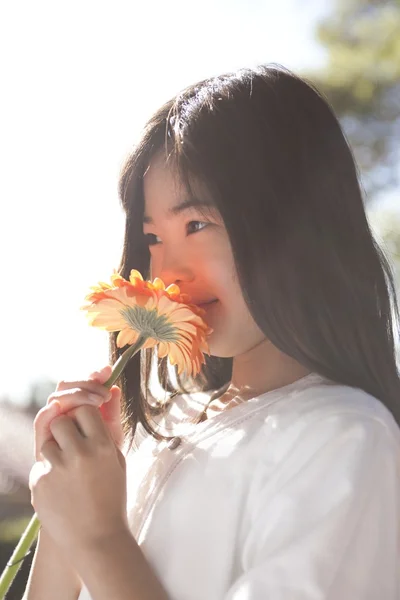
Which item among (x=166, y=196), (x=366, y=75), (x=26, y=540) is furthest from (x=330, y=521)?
(x=366, y=75)

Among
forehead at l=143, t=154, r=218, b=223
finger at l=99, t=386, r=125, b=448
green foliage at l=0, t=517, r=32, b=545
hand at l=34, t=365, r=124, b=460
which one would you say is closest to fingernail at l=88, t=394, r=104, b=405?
hand at l=34, t=365, r=124, b=460

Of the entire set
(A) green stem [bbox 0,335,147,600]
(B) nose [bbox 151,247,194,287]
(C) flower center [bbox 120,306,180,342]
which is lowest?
(A) green stem [bbox 0,335,147,600]

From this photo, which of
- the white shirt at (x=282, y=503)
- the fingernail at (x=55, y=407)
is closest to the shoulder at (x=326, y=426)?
the white shirt at (x=282, y=503)

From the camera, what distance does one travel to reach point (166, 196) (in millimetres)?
932

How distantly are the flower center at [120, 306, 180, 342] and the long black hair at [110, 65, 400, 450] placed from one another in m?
0.11

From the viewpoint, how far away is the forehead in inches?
35.4

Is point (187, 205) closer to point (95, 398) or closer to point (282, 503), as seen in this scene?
point (95, 398)

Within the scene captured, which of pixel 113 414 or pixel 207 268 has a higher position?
pixel 207 268

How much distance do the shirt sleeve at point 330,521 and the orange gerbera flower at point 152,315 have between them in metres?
0.15

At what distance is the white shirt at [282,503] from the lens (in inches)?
28.7

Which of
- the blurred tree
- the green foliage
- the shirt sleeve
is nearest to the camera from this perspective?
the shirt sleeve

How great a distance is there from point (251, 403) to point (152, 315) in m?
0.17

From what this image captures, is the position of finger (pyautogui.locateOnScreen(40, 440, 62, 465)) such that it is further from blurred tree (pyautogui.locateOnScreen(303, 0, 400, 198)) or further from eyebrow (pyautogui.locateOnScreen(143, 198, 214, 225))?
blurred tree (pyautogui.locateOnScreen(303, 0, 400, 198))

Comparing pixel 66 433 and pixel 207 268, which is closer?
pixel 66 433
